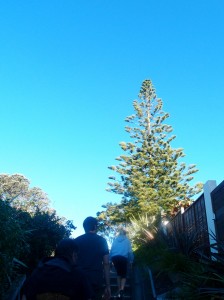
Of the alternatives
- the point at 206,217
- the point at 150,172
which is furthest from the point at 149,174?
the point at 206,217

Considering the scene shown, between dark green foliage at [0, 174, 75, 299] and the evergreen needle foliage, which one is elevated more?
the evergreen needle foliage

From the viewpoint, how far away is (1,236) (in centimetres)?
514

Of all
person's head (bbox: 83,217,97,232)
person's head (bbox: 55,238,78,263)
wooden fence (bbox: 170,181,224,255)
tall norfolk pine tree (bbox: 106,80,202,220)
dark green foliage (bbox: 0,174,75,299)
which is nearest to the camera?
person's head (bbox: 55,238,78,263)

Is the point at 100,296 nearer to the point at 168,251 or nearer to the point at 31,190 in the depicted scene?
the point at 168,251

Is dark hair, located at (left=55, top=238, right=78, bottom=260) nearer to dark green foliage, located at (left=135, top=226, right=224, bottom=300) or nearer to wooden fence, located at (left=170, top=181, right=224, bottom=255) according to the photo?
dark green foliage, located at (left=135, top=226, right=224, bottom=300)

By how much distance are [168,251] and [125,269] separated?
81cm

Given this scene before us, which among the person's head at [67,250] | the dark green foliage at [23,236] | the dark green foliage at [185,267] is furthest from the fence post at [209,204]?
the person's head at [67,250]

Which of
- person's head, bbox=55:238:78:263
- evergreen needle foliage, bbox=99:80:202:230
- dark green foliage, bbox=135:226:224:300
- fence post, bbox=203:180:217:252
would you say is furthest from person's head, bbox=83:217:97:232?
evergreen needle foliage, bbox=99:80:202:230

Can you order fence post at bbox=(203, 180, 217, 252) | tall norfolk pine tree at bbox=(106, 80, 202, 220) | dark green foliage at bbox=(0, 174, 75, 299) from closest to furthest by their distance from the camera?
1. dark green foliage at bbox=(0, 174, 75, 299)
2. fence post at bbox=(203, 180, 217, 252)
3. tall norfolk pine tree at bbox=(106, 80, 202, 220)

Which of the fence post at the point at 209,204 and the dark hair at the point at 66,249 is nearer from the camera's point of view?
the dark hair at the point at 66,249

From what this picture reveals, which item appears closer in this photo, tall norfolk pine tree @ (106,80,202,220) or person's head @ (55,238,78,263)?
person's head @ (55,238,78,263)

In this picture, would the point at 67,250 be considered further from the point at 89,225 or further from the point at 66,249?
the point at 89,225

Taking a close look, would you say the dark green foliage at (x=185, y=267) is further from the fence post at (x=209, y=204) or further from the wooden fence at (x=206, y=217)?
the fence post at (x=209, y=204)

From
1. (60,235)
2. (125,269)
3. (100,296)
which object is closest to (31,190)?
(60,235)
